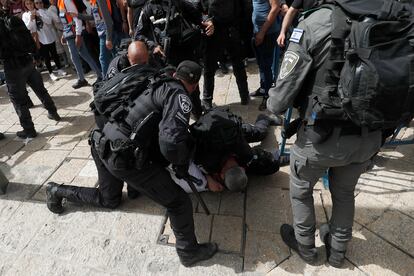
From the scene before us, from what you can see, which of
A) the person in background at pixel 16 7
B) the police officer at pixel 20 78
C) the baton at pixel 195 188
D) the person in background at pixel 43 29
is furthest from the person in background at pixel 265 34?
the person in background at pixel 16 7

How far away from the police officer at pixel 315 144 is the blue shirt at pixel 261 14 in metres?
2.49

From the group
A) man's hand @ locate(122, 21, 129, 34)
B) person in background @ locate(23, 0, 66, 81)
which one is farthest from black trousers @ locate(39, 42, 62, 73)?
man's hand @ locate(122, 21, 129, 34)

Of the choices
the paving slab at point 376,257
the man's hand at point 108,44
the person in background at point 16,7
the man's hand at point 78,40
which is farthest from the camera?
the person in background at point 16,7

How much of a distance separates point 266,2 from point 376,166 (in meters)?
2.41

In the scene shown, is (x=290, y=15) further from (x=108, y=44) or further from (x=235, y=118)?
(x=108, y=44)

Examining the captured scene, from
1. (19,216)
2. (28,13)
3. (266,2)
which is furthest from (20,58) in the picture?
(266,2)

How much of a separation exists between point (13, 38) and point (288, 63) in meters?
3.71

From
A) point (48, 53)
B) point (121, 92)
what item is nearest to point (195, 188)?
point (121, 92)

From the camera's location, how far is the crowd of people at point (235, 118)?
154 cm

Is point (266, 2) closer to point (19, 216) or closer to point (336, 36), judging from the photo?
point (336, 36)

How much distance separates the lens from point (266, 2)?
4.05 meters

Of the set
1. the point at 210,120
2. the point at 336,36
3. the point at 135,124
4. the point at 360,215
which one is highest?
the point at 336,36

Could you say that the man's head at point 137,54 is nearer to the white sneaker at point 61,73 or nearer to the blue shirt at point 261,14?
the blue shirt at point 261,14

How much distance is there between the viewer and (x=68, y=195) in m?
2.99
